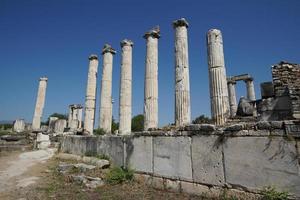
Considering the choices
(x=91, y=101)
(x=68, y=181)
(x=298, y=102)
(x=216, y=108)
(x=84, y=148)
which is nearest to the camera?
(x=298, y=102)

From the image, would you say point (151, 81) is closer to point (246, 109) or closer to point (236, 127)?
point (246, 109)

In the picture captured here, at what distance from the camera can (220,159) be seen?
595 centimetres

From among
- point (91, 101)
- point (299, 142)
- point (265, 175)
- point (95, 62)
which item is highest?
point (95, 62)

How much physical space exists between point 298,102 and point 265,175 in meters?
3.15

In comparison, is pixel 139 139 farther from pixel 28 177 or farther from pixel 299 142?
pixel 299 142

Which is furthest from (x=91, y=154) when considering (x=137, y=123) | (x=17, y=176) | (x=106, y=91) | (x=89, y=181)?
(x=137, y=123)

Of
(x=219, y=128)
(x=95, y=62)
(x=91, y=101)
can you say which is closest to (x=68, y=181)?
(x=219, y=128)

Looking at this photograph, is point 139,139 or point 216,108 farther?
point 216,108

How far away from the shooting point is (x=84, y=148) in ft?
39.8

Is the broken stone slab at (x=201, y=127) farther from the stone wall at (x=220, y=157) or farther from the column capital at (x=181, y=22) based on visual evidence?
the column capital at (x=181, y=22)

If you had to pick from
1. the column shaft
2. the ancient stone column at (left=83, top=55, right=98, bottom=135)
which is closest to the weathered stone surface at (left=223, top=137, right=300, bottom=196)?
the ancient stone column at (left=83, top=55, right=98, bottom=135)

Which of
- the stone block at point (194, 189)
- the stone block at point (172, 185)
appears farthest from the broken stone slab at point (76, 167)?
the stone block at point (194, 189)

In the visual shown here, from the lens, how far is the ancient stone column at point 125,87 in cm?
1452

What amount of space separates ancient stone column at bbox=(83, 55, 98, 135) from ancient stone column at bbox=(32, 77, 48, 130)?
36.3 ft
